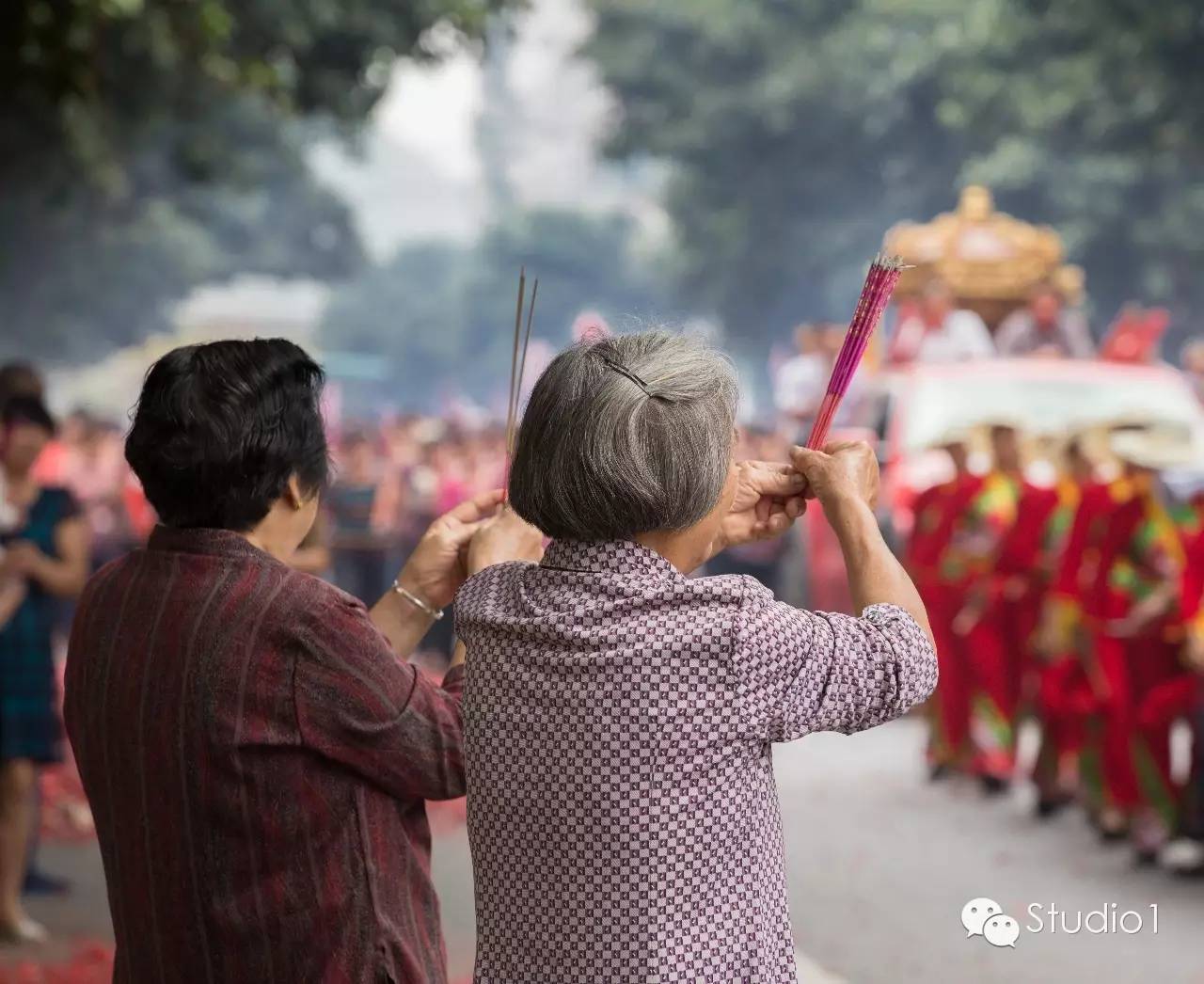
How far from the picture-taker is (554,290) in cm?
2255

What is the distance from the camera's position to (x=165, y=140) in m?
20.5

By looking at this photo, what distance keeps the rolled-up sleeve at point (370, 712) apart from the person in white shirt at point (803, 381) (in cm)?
1113

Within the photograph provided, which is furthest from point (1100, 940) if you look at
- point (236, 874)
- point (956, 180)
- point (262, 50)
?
point (956, 180)

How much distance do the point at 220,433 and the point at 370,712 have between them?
359 mm

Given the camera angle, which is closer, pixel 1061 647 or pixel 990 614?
pixel 1061 647

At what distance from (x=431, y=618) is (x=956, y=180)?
56.0ft

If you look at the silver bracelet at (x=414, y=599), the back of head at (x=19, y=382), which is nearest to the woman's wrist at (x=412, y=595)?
the silver bracelet at (x=414, y=599)

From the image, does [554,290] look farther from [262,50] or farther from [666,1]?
[262,50]

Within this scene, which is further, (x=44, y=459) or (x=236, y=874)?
(x=44, y=459)

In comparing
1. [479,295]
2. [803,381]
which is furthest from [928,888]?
[479,295]

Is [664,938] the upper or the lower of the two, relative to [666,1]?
lower

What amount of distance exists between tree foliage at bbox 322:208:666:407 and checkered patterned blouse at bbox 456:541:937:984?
19.5m

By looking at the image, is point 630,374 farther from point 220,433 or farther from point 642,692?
point 220,433

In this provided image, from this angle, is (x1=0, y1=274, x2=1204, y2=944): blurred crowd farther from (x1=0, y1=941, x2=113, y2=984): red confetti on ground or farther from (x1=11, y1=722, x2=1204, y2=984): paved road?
(x1=0, y1=941, x2=113, y2=984): red confetti on ground
